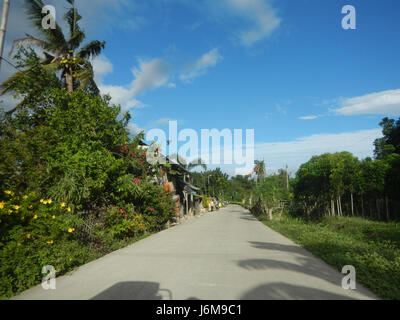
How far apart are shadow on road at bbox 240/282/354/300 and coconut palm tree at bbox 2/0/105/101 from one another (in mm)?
14984

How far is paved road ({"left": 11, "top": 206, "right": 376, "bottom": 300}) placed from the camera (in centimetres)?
441

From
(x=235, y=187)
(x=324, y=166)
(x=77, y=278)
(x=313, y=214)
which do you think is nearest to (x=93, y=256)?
(x=77, y=278)

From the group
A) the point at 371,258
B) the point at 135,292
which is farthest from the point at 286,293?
the point at 371,258

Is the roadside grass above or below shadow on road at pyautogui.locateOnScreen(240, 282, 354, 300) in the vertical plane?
below

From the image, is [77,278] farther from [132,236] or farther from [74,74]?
[74,74]

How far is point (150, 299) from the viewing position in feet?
13.8

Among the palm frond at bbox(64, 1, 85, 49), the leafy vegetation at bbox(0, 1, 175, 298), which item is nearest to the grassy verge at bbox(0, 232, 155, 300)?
the leafy vegetation at bbox(0, 1, 175, 298)

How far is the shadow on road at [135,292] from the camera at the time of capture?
4.28 metres

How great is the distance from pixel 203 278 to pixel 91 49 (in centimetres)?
1679

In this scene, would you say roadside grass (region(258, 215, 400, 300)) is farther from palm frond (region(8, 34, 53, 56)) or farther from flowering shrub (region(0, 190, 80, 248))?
palm frond (region(8, 34, 53, 56))

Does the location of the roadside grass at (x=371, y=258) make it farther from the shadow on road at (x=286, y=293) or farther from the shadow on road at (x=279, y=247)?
the shadow on road at (x=286, y=293)

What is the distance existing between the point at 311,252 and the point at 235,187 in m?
103

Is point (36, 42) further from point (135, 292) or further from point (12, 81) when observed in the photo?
point (135, 292)
